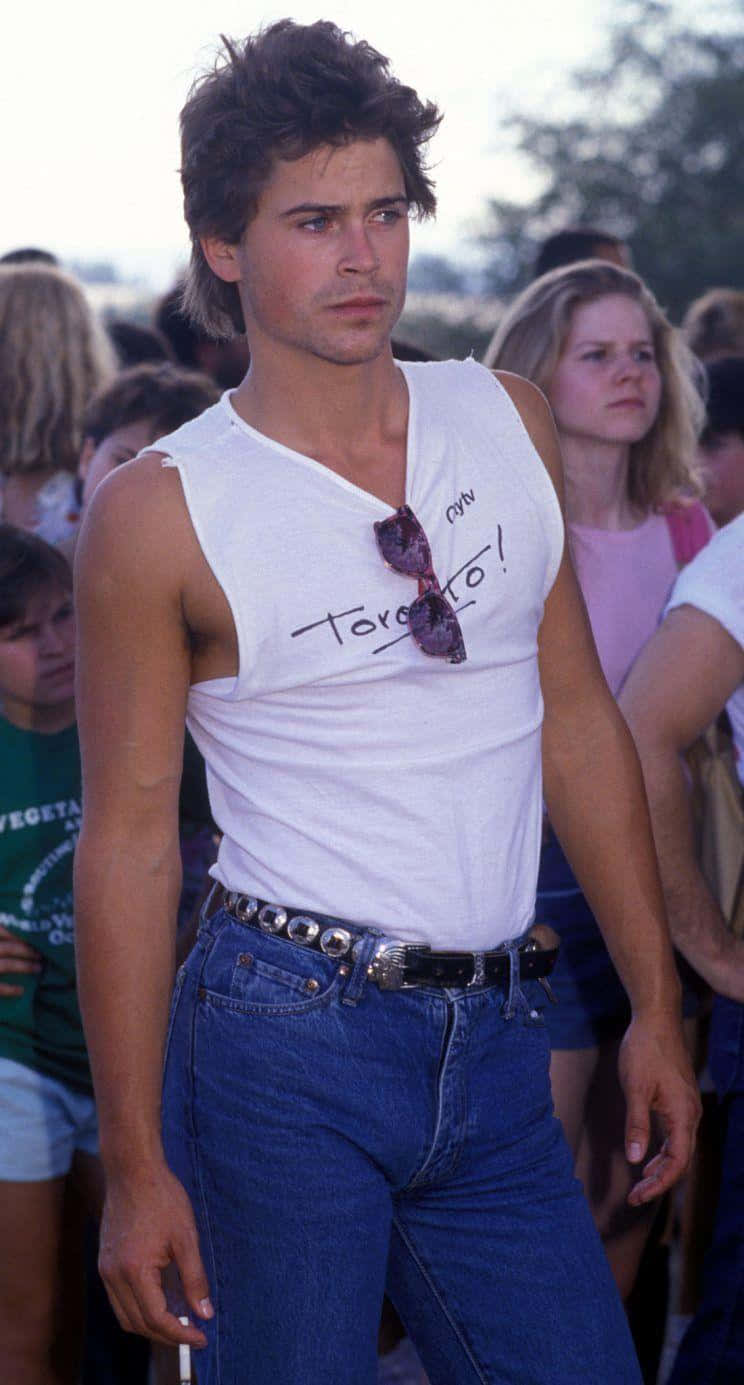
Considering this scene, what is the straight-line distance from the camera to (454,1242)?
2.34 meters

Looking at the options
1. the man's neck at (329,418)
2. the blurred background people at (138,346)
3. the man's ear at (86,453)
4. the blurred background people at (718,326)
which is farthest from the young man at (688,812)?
the blurred background people at (718,326)

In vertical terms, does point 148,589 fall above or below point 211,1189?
above

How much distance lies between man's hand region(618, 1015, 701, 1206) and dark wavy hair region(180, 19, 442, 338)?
124 centimetres

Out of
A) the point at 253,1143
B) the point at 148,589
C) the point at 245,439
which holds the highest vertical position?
the point at 245,439

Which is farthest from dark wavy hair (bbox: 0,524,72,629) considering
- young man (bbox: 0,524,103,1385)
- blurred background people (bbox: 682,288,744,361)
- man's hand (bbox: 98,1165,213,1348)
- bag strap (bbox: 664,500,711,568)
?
blurred background people (bbox: 682,288,744,361)

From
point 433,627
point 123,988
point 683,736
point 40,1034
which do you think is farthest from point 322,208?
point 40,1034

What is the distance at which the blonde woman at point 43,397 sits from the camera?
4.87m

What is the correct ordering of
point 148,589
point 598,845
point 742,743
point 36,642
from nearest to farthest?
point 148,589
point 598,845
point 742,743
point 36,642

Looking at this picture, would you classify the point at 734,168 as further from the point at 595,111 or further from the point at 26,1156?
the point at 26,1156

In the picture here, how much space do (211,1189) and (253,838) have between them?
0.44 meters

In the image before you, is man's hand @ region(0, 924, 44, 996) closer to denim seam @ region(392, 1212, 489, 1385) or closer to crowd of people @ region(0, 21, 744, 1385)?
crowd of people @ region(0, 21, 744, 1385)

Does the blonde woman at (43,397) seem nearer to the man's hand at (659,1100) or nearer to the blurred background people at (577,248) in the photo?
the blurred background people at (577,248)

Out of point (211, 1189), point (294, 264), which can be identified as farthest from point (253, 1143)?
point (294, 264)

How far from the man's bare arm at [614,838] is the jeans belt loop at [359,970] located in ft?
1.61
